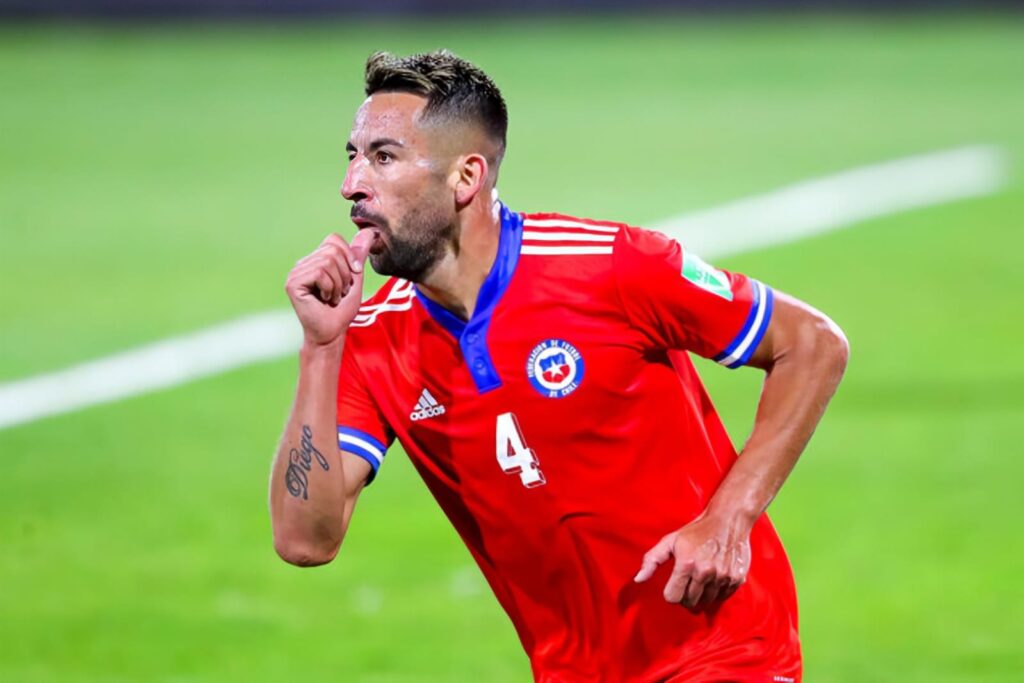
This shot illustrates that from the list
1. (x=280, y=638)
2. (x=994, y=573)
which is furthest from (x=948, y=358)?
(x=280, y=638)

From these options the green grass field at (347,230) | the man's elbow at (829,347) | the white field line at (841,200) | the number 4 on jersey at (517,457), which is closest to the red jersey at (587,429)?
the number 4 on jersey at (517,457)

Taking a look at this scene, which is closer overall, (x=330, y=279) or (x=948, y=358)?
(x=330, y=279)

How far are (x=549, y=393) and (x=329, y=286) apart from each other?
2.12 ft

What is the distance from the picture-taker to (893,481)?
1003 cm

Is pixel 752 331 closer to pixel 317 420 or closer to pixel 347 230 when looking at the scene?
pixel 317 420

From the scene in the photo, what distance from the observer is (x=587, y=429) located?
5.11 m

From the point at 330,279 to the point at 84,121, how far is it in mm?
18229

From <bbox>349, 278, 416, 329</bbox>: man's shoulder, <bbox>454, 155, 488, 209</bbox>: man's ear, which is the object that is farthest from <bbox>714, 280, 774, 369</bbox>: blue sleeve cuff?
<bbox>349, 278, 416, 329</bbox>: man's shoulder

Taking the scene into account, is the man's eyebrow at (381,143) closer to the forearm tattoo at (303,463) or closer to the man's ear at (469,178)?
the man's ear at (469,178)

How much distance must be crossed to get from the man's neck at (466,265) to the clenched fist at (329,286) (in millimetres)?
237

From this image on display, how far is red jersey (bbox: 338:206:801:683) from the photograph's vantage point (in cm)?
510

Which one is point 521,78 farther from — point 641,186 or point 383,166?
point 383,166

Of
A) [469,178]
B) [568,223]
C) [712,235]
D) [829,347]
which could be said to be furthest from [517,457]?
[712,235]

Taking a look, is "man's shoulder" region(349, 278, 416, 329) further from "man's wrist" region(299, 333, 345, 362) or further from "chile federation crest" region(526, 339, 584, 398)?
"chile federation crest" region(526, 339, 584, 398)
